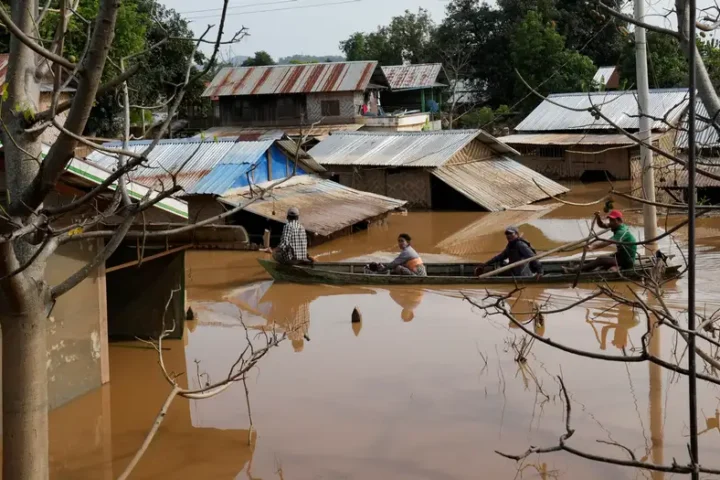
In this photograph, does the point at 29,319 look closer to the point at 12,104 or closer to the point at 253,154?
the point at 12,104

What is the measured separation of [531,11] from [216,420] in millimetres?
32358

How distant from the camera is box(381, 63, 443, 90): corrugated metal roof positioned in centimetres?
3816

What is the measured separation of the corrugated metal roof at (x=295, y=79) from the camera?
3366 cm

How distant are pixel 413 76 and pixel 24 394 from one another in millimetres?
35463

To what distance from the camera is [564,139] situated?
2814 centimetres

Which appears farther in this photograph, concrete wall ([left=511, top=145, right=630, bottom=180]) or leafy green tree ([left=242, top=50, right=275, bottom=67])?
leafy green tree ([left=242, top=50, right=275, bottom=67])

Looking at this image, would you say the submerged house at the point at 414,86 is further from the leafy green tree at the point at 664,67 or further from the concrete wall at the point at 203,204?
the concrete wall at the point at 203,204

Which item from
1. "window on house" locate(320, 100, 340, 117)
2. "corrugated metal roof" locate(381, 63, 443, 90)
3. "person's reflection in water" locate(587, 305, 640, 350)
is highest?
"corrugated metal roof" locate(381, 63, 443, 90)

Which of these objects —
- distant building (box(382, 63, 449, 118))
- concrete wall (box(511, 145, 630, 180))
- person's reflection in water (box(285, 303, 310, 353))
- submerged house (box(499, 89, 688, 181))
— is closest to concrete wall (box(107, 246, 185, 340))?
person's reflection in water (box(285, 303, 310, 353))

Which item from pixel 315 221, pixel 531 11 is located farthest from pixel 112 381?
pixel 531 11

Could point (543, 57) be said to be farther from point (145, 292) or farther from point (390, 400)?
point (390, 400)

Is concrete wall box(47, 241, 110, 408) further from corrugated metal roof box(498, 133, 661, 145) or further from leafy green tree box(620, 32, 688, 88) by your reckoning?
leafy green tree box(620, 32, 688, 88)

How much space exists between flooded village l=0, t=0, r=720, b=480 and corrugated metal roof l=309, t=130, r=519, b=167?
0.63ft

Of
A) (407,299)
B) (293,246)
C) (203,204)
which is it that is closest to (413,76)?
(203,204)
